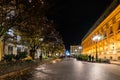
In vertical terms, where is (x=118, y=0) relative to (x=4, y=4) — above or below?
above

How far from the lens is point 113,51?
65.8m

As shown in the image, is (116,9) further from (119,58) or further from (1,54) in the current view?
(1,54)

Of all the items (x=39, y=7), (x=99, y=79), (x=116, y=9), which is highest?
(x=116, y=9)

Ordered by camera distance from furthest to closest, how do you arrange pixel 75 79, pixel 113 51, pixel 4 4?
pixel 113 51, pixel 4 4, pixel 75 79

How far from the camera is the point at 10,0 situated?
1817 cm

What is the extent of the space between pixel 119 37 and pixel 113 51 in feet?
24.5

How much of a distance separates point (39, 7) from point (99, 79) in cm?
720

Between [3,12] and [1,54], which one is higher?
[3,12]

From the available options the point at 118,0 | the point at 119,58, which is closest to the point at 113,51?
the point at 119,58

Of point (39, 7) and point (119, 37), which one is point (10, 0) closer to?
point (39, 7)

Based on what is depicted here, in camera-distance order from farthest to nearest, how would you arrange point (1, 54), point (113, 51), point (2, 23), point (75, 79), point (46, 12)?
point (113, 51), point (1, 54), point (46, 12), point (2, 23), point (75, 79)

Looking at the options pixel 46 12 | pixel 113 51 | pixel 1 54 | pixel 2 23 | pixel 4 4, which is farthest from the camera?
pixel 113 51

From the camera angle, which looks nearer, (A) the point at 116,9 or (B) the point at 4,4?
(B) the point at 4,4

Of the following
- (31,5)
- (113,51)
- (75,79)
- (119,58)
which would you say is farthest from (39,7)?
(113,51)
